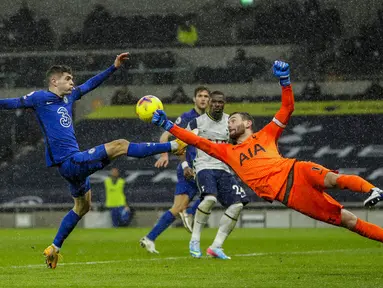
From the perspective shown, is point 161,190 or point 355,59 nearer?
point 161,190

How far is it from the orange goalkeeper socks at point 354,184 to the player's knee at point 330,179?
4 cm

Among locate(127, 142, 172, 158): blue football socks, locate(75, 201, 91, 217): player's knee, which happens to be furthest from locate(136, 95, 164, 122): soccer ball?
locate(75, 201, 91, 217): player's knee

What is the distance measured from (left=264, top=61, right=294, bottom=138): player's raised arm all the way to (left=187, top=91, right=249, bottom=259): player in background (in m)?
2.61

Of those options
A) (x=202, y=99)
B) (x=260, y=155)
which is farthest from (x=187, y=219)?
(x=260, y=155)

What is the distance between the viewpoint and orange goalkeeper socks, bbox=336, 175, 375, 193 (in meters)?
7.71

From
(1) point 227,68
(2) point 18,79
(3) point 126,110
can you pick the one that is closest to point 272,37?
(1) point 227,68

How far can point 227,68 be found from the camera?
28484mm

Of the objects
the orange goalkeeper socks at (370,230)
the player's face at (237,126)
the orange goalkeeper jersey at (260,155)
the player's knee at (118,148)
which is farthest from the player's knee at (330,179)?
the player's knee at (118,148)

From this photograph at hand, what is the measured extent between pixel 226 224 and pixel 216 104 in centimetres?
140

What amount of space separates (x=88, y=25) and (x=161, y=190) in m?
7.00

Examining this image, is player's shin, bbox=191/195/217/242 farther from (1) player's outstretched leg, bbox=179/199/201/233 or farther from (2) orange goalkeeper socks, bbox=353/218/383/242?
(2) orange goalkeeper socks, bbox=353/218/383/242

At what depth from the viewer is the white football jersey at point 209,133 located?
11.5m

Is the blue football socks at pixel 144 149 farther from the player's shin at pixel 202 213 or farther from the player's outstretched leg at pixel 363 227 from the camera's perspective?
the player's shin at pixel 202 213

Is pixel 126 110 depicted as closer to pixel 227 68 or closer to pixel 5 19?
pixel 227 68
